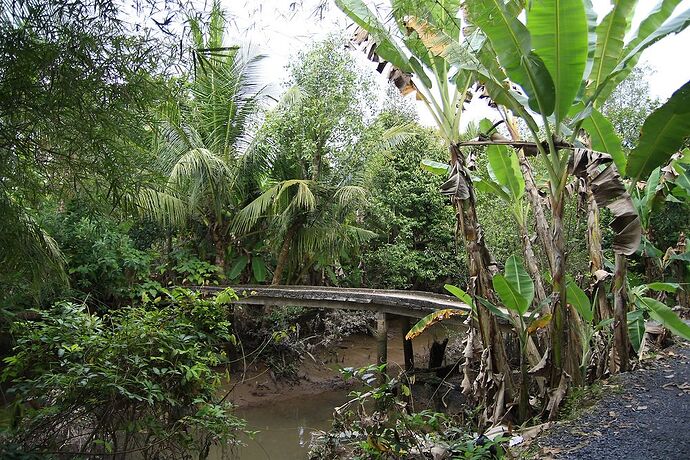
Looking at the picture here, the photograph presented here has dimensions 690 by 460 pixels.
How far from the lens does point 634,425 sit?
3.09 m

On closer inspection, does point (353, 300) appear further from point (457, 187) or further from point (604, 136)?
point (604, 136)

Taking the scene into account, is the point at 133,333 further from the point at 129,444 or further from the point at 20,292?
the point at 20,292

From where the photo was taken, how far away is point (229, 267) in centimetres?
1002

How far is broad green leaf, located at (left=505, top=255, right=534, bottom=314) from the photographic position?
4002 mm

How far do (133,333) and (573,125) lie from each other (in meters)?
3.38

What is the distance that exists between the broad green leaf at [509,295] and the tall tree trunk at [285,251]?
19.3 feet

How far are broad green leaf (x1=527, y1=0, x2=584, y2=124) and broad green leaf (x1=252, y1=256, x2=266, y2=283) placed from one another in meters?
7.30

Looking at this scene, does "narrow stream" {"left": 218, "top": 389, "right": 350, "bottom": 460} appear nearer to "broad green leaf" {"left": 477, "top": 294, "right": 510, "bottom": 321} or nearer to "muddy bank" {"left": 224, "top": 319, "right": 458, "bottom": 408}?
"muddy bank" {"left": 224, "top": 319, "right": 458, "bottom": 408}

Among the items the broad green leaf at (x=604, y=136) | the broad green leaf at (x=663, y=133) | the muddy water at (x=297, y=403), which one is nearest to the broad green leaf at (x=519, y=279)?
the broad green leaf at (x=663, y=133)

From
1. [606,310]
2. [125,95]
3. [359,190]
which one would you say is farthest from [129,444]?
[359,190]

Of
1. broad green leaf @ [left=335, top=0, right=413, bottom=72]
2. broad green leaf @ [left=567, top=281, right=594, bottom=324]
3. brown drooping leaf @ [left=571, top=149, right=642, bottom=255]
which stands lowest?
broad green leaf @ [left=567, top=281, right=594, bottom=324]

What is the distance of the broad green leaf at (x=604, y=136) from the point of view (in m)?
4.26

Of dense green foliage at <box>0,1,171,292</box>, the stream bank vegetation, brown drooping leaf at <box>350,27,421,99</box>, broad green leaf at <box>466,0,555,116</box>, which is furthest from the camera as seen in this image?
brown drooping leaf at <box>350,27,421,99</box>

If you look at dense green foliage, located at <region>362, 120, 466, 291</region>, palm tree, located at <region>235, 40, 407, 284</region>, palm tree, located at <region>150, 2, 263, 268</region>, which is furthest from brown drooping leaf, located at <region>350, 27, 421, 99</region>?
dense green foliage, located at <region>362, 120, 466, 291</region>
